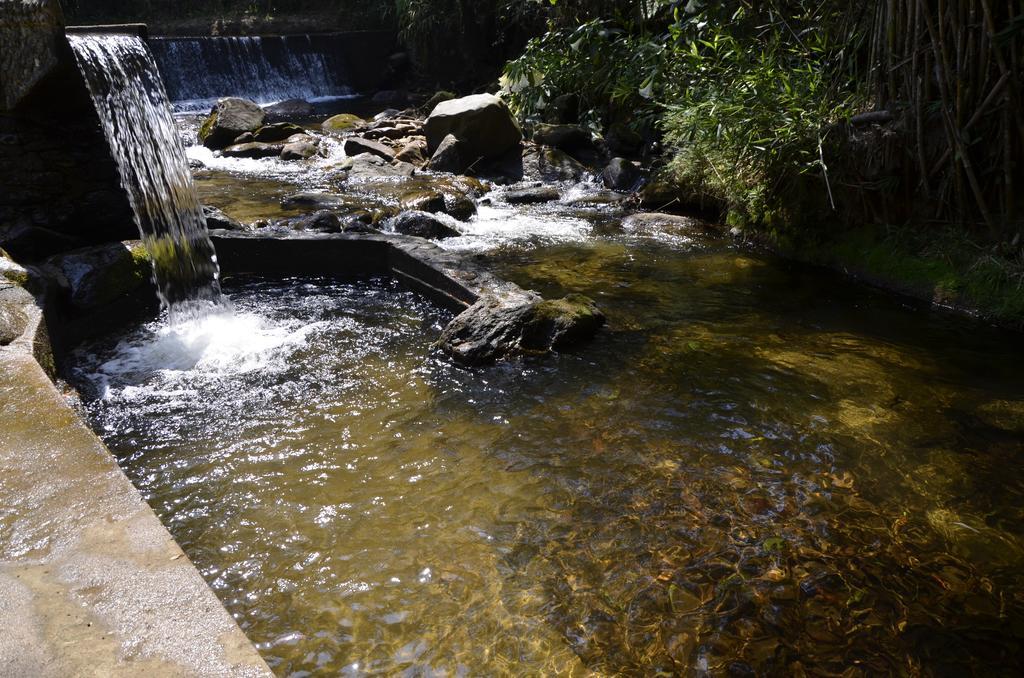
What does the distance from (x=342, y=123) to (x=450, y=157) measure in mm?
4360

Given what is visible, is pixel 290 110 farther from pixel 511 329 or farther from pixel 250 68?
pixel 511 329

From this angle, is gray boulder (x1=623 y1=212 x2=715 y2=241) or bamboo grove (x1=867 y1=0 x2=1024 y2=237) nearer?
bamboo grove (x1=867 y1=0 x2=1024 y2=237)

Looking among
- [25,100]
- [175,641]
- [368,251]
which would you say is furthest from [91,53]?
[175,641]

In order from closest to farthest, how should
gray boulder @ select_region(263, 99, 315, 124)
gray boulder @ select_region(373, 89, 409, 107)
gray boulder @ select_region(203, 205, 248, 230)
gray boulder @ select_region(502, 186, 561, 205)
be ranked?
1. gray boulder @ select_region(203, 205, 248, 230)
2. gray boulder @ select_region(502, 186, 561, 205)
3. gray boulder @ select_region(263, 99, 315, 124)
4. gray boulder @ select_region(373, 89, 409, 107)

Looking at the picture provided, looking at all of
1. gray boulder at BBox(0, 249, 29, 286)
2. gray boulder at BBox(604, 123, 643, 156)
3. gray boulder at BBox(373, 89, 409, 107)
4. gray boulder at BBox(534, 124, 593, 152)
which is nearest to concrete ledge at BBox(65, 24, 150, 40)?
gray boulder at BBox(0, 249, 29, 286)

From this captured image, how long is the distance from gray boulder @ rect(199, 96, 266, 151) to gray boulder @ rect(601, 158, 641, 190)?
22.0 ft

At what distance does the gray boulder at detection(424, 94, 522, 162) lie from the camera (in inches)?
443

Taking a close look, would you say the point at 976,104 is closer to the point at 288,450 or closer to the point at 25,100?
the point at 288,450

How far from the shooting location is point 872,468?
137 inches

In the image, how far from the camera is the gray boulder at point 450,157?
11023 millimetres

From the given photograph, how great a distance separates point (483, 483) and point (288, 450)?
1.04 meters

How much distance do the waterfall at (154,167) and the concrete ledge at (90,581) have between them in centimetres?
332

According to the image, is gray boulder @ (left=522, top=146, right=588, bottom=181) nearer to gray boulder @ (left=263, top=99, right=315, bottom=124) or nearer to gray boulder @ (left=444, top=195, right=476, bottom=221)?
gray boulder @ (left=444, top=195, right=476, bottom=221)

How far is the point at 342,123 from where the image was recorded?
14320mm
